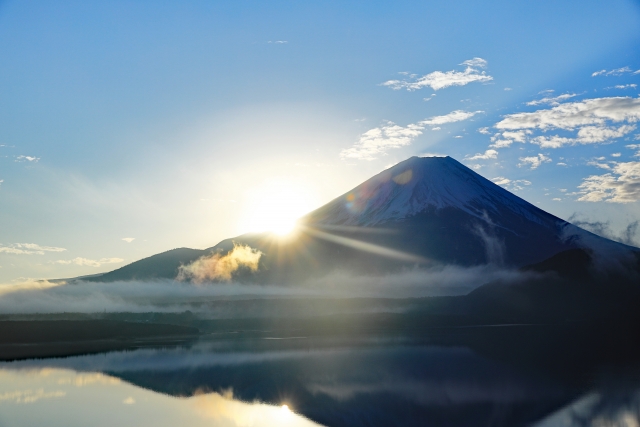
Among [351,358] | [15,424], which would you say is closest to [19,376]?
[15,424]

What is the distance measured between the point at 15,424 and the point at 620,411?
142 ft

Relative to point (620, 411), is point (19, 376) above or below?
above

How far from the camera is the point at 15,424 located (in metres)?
43.8

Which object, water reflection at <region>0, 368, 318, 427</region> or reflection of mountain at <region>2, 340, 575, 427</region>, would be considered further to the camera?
reflection of mountain at <region>2, 340, 575, 427</region>

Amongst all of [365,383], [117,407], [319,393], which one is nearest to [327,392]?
[319,393]

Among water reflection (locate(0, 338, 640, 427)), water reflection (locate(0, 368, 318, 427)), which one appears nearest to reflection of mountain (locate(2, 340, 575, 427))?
water reflection (locate(0, 338, 640, 427))

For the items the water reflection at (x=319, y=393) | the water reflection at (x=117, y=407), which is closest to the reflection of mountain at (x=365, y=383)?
the water reflection at (x=319, y=393)

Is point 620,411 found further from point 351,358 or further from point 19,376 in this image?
point 19,376

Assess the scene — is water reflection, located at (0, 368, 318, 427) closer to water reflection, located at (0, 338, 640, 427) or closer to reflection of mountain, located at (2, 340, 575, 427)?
water reflection, located at (0, 338, 640, 427)

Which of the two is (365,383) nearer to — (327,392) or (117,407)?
(327,392)

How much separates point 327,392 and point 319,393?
92cm

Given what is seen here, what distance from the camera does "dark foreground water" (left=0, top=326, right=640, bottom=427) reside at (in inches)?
1786

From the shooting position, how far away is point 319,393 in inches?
2301

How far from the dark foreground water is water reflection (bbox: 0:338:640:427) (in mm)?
104
